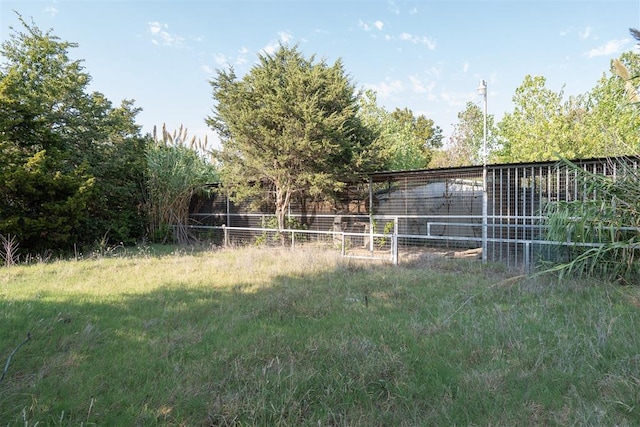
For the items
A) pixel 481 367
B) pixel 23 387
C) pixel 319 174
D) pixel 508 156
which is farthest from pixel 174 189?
pixel 508 156

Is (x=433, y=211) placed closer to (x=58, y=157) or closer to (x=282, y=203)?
(x=282, y=203)

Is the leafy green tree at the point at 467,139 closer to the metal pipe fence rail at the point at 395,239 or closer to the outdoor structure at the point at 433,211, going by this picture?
the outdoor structure at the point at 433,211

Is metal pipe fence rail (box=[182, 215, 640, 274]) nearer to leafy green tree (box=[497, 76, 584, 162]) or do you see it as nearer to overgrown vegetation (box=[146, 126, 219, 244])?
overgrown vegetation (box=[146, 126, 219, 244])

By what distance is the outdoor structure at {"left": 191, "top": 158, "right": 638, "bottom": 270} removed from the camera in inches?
336

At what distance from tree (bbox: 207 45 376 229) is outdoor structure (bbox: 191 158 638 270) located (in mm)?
1010

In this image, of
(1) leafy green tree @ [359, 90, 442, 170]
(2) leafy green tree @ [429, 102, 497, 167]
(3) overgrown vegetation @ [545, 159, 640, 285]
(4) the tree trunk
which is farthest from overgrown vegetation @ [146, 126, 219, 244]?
(2) leafy green tree @ [429, 102, 497, 167]

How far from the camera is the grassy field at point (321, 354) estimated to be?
2199 millimetres

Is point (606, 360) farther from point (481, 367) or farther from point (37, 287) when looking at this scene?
point (37, 287)

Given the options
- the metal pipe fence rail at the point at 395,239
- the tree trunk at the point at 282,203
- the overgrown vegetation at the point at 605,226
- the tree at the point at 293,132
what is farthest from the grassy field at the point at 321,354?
the tree trunk at the point at 282,203

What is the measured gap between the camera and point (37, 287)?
17.0 ft

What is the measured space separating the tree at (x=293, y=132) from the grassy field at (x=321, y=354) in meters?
5.77

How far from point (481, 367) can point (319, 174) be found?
8.04m

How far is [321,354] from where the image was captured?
9.73 ft

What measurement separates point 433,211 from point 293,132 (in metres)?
4.95
